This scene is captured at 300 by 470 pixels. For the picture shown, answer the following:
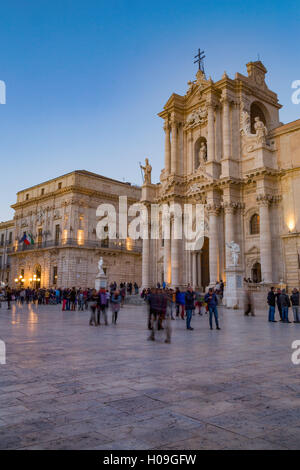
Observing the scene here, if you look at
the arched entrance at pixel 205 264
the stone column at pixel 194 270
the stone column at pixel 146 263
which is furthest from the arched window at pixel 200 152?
the stone column at pixel 146 263

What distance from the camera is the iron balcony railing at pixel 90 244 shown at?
43.6m

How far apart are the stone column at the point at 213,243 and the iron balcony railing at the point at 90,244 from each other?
18.0 m

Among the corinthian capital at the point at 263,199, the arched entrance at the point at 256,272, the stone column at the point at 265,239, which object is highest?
the corinthian capital at the point at 263,199

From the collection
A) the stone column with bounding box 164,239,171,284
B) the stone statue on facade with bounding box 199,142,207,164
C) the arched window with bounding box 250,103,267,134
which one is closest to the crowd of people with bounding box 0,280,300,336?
the stone column with bounding box 164,239,171,284

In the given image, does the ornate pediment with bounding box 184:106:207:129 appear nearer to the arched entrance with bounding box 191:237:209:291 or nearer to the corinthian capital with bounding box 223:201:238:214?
the corinthian capital with bounding box 223:201:238:214

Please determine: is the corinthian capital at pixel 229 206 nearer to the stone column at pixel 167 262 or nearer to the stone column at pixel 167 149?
the stone column at pixel 167 262

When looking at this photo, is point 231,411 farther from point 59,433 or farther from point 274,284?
point 274,284

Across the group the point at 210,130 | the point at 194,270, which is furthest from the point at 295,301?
the point at 210,130

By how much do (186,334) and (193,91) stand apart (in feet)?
96.6

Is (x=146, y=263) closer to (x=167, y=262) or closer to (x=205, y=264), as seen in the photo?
(x=167, y=262)

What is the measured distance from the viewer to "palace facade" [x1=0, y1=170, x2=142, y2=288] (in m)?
43.7

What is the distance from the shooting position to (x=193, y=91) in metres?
35.2

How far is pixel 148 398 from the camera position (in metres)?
4.29

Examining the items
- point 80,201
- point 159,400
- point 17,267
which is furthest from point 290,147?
point 17,267
